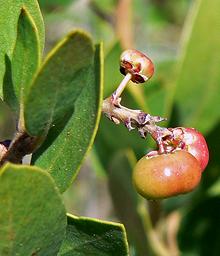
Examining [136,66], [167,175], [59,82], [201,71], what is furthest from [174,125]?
[59,82]

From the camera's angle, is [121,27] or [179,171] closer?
[179,171]

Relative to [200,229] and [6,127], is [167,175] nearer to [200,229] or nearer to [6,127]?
[200,229]

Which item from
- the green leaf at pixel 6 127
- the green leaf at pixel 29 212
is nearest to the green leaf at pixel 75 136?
the green leaf at pixel 29 212

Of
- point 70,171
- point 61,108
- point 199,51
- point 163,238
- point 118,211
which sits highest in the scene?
point 61,108

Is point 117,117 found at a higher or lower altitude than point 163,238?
higher

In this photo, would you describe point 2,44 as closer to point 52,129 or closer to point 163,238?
point 52,129

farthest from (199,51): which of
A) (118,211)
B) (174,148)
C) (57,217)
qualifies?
(57,217)

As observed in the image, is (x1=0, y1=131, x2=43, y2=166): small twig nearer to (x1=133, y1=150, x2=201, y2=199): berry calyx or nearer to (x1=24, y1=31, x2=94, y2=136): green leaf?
(x1=24, y1=31, x2=94, y2=136): green leaf
